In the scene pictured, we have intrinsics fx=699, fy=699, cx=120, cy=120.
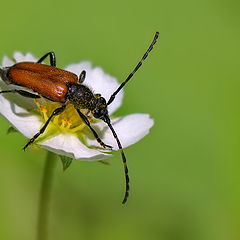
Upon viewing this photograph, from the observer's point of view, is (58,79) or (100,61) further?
(100,61)

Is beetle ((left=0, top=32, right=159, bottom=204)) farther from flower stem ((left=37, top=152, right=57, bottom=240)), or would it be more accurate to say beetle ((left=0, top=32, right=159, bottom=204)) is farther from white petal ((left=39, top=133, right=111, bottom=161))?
flower stem ((left=37, top=152, right=57, bottom=240))

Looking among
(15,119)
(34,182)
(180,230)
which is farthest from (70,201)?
(15,119)

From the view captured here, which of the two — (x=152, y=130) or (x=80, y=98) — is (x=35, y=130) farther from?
(x=152, y=130)

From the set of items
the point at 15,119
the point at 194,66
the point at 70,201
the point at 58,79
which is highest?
the point at 194,66

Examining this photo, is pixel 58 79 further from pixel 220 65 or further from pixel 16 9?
pixel 220 65

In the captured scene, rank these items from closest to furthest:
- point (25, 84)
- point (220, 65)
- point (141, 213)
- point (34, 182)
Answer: point (25, 84)
point (34, 182)
point (141, 213)
point (220, 65)

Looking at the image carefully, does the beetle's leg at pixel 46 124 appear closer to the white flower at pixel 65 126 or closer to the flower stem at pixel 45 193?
the white flower at pixel 65 126

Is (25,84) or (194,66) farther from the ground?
(194,66)

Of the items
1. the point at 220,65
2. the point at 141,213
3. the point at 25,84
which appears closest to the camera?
the point at 25,84
